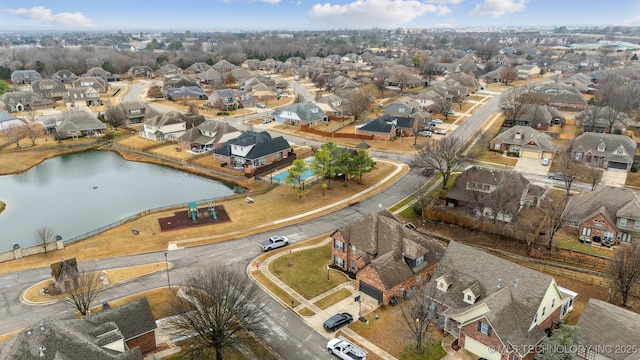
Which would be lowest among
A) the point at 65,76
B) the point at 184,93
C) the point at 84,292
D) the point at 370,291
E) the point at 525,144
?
the point at 370,291

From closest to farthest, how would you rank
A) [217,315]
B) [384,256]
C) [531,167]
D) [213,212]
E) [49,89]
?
[217,315] → [384,256] → [213,212] → [531,167] → [49,89]

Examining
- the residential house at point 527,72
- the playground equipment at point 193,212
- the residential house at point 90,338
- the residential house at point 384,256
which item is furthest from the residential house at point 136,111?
the residential house at point 527,72

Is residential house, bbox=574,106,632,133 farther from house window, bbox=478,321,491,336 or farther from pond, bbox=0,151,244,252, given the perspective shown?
house window, bbox=478,321,491,336

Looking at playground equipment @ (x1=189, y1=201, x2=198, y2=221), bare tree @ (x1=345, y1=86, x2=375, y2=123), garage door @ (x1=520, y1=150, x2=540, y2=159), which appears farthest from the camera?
bare tree @ (x1=345, y1=86, x2=375, y2=123)

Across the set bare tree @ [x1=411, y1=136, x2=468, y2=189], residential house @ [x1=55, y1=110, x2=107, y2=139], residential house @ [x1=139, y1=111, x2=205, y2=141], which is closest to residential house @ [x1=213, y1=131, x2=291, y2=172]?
residential house @ [x1=139, y1=111, x2=205, y2=141]

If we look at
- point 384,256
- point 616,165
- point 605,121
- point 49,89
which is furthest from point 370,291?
point 49,89

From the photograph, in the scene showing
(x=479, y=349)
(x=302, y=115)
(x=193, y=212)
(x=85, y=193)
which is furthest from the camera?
(x=302, y=115)

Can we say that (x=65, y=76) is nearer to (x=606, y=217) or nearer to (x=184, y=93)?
(x=184, y=93)
